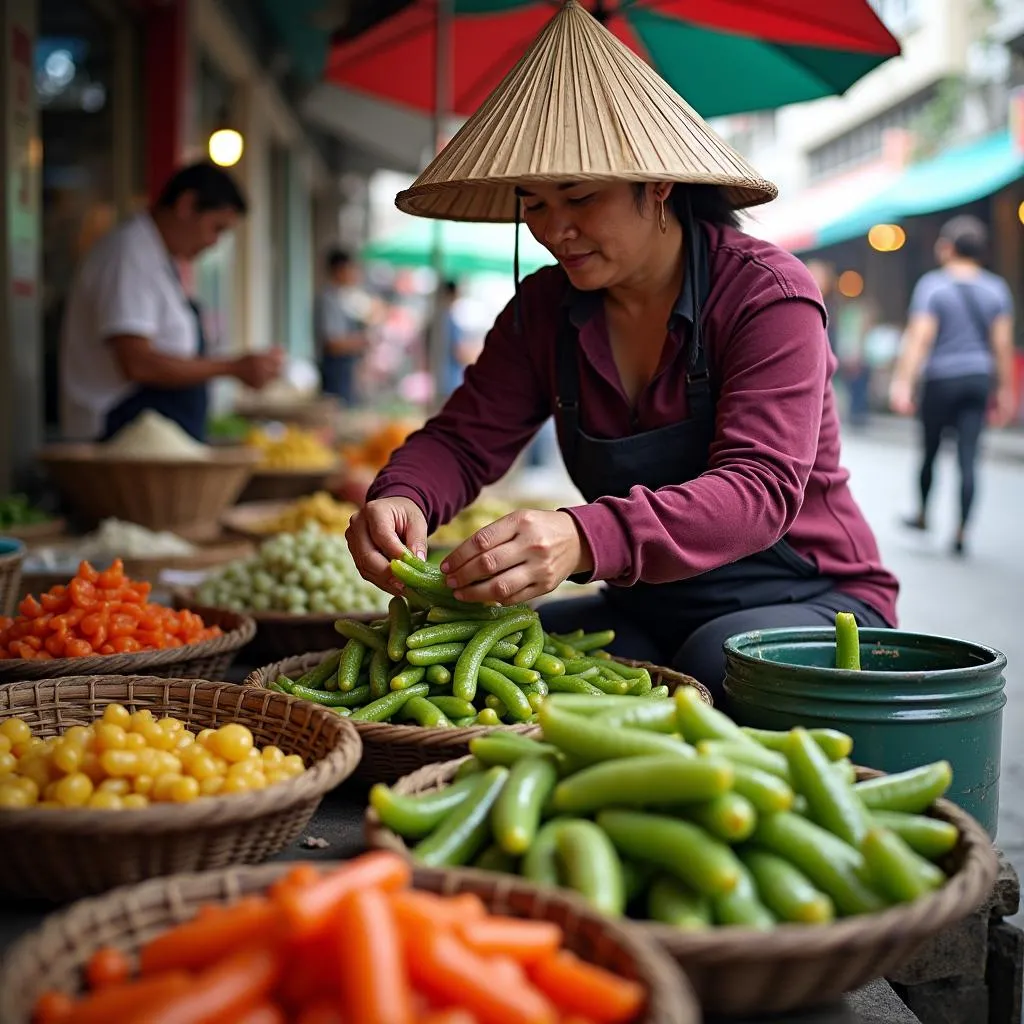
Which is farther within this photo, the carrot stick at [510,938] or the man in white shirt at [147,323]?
the man in white shirt at [147,323]

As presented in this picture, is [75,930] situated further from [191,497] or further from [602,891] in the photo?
[191,497]

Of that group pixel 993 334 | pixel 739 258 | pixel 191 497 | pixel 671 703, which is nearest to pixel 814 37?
pixel 739 258

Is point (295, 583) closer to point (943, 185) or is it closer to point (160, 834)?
point (160, 834)

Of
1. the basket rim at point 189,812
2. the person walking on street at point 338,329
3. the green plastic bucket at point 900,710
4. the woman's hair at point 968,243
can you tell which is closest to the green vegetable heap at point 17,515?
the basket rim at point 189,812

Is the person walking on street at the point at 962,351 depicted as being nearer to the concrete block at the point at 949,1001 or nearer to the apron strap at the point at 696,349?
the apron strap at the point at 696,349

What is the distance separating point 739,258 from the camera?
8.67ft

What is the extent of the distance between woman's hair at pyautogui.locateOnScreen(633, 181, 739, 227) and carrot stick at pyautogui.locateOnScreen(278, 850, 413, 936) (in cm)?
175

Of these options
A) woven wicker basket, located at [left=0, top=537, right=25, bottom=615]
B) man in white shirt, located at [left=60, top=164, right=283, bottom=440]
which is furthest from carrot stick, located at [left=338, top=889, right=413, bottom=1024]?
man in white shirt, located at [left=60, top=164, right=283, bottom=440]

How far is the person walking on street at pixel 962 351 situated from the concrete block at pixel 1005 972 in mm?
7371

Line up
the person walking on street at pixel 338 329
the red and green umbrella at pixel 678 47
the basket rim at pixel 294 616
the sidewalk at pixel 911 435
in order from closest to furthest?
the basket rim at pixel 294 616 → the red and green umbrella at pixel 678 47 → the person walking on street at pixel 338 329 → the sidewalk at pixel 911 435

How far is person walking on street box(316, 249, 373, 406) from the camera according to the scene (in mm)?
13008

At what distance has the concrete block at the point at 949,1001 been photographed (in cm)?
220

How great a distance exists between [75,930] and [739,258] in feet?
6.15

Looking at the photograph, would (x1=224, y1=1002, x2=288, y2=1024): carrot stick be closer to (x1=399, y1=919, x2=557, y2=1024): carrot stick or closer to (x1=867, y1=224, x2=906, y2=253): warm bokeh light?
(x1=399, y1=919, x2=557, y2=1024): carrot stick
